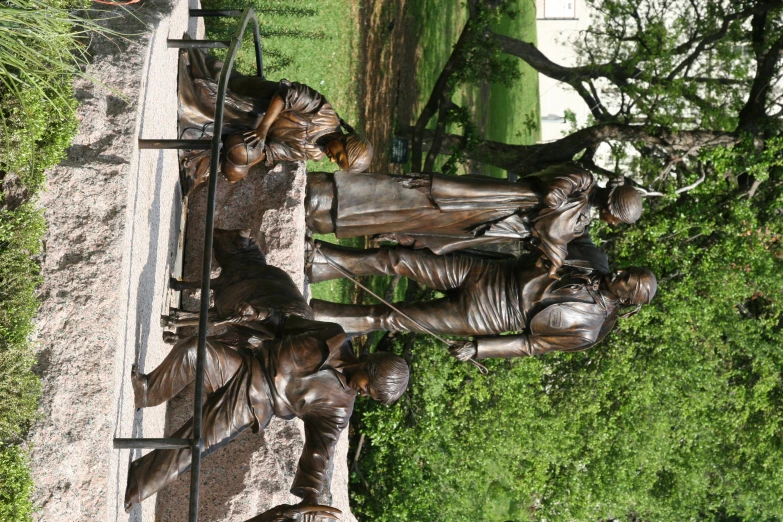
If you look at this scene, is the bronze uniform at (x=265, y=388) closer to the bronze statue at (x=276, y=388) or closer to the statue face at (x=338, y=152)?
the bronze statue at (x=276, y=388)

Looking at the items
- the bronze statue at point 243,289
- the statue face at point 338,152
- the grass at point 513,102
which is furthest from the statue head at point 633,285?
the grass at point 513,102

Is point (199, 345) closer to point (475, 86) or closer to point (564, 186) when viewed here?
point (564, 186)

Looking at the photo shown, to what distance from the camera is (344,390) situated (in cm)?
473

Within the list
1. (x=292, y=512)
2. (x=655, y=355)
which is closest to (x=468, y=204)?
(x=292, y=512)

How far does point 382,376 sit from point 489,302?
7.06 feet

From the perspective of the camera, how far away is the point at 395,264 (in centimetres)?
650

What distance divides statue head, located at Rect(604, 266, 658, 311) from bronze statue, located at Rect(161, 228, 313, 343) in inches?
94.0

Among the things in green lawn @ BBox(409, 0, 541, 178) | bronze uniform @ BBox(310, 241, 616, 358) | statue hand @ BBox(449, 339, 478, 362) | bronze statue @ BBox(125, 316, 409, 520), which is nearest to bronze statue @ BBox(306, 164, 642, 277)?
bronze uniform @ BBox(310, 241, 616, 358)

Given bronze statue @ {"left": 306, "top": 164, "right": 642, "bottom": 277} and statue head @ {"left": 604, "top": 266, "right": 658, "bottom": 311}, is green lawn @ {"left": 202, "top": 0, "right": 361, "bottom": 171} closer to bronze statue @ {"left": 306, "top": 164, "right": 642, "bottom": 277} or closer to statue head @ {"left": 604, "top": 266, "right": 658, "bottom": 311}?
bronze statue @ {"left": 306, "top": 164, "right": 642, "bottom": 277}

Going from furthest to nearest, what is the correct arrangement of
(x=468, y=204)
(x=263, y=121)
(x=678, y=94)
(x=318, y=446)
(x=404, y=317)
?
(x=678, y=94) < (x=404, y=317) < (x=468, y=204) < (x=263, y=121) < (x=318, y=446)

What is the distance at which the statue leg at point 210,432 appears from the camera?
4469 millimetres

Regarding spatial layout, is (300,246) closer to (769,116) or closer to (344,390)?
(344,390)

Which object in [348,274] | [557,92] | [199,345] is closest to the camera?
[199,345]

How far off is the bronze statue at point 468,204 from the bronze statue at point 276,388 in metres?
1.54
